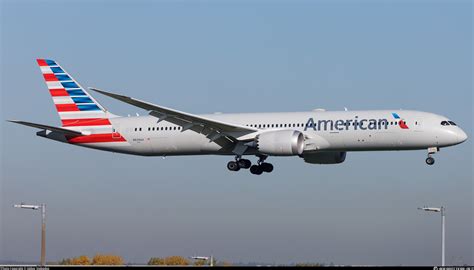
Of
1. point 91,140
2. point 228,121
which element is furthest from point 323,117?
point 91,140

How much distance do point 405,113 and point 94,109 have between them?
74.1 ft

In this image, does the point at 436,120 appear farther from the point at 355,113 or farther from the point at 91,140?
the point at 91,140

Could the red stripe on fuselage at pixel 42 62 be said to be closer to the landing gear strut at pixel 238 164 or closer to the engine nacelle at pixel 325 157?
the landing gear strut at pixel 238 164

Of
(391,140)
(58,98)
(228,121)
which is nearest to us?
(391,140)

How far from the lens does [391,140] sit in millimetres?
71938

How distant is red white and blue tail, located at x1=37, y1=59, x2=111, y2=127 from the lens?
267 feet

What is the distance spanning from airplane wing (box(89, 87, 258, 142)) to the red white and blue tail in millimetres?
7210

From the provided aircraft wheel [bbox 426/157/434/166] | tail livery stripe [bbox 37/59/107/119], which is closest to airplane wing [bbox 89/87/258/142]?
tail livery stripe [bbox 37/59/107/119]

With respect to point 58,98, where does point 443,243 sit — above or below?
below

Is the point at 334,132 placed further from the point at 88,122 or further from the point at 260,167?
the point at 88,122

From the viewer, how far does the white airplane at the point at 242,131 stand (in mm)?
72000

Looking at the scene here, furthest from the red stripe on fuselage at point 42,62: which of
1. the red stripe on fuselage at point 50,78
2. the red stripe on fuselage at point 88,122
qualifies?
the red stripe on fuselage at point 88,122

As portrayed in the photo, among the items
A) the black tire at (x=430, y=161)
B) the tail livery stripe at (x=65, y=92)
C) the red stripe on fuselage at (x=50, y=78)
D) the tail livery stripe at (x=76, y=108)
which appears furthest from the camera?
the red stripe on fuselage at (x=50, y=78)

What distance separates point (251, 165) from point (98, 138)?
426 inches
